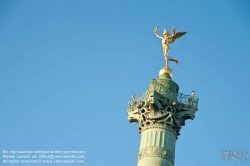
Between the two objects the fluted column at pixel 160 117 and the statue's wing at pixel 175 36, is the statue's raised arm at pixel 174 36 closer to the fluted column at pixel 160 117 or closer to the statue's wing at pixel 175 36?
the statue's wing at pixel 175 36

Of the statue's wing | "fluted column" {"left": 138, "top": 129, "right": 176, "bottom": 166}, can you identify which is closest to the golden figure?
the statue's wing

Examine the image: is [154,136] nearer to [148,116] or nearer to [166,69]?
[148,116]

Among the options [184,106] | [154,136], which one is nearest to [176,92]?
[184,106]

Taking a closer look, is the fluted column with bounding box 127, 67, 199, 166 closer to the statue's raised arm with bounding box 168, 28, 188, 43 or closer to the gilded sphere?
the gilded sphere

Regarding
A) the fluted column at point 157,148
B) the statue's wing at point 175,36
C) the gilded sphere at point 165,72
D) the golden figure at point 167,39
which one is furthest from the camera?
the statue's wing at point 175,36

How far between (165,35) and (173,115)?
268 inches

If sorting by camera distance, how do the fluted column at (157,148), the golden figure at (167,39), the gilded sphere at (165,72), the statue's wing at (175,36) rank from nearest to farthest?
the fluted column at (157,148), the gilded sphere at (165,72), the golden figure at (167,39), the statue's wing at (175,36)

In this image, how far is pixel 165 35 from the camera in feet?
140

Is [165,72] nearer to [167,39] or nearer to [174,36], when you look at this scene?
[167,39]

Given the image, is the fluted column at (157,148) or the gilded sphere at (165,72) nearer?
the fluted column at (157,148)

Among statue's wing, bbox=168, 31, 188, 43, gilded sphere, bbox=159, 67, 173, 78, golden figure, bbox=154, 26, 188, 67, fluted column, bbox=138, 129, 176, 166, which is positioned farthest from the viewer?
statue's wing, bbox=168, 31, 188, 43

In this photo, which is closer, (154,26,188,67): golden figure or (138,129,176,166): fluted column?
(138,129,176,166): fluted column

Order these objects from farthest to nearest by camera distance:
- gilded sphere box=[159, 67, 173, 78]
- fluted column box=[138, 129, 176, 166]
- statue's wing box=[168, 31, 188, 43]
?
1. statue's wing box=[168, 31, 188, 43]
2. gilded sphere box=[159, 67, 173, 78]
3. fluted column box=[138, 129, 176, 166]

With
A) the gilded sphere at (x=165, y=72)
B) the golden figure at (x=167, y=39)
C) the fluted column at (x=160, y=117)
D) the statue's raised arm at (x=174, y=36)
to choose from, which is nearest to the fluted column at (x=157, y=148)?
the fluted column at (x=160, y=117)
